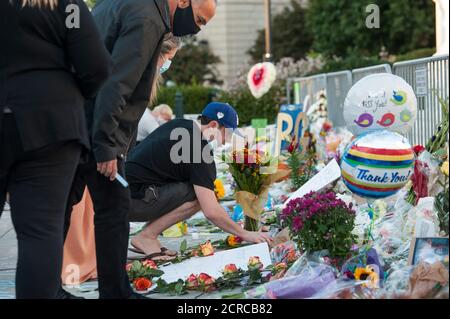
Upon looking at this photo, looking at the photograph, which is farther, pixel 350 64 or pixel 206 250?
pixel 350 64

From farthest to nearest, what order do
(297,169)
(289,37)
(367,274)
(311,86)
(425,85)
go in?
(289,37) → (311,86) → (297,169) → (425,85) → (367,274)

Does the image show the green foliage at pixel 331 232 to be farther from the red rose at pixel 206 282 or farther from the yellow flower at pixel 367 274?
the red rose at pixel 206 282

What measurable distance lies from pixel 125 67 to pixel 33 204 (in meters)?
0.91

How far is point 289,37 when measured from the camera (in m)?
44.0

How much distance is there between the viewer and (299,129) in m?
12.5

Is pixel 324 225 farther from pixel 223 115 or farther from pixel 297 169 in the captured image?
pixel 297 169

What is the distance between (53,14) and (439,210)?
209 cm

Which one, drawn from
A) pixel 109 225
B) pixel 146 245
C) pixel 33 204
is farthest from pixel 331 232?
pixel 146 245

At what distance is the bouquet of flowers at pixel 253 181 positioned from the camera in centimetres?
671

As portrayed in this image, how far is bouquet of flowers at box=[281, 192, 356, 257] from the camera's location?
15.5 feet

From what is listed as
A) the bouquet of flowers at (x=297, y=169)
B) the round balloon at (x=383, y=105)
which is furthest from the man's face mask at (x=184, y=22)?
the bouquet of flowers at (x=297, y=169)

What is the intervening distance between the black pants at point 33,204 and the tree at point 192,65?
3485cm

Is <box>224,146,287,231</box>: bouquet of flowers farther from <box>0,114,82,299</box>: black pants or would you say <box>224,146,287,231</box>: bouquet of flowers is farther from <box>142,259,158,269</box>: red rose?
<box>0,114,82,299</box>: black pants

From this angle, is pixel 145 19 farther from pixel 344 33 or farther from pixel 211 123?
pixel 344 33
